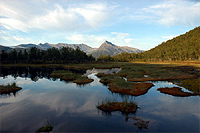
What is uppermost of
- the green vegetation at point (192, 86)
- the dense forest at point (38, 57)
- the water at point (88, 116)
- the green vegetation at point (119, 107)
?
the dense forest at point (38, 57)

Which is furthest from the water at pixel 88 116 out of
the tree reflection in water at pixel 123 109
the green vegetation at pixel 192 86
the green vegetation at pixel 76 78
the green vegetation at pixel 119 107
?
the green vegetation at pixel 76 78

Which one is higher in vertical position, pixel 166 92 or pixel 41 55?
pixel 41 55

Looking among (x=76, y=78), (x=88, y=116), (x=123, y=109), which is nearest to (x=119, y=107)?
(x=123, y=109)

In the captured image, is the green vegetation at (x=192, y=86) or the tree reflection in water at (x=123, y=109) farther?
the green vegetation at (x=192, y=86)

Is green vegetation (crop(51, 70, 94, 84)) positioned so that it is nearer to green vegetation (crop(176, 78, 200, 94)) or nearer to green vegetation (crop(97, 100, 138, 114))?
green vegetation (crop(97, 100, 138, 114))

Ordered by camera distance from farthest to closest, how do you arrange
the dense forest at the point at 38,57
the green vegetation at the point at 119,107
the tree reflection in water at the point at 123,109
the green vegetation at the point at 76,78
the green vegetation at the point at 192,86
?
the dense forest at the point at 38,57 < the green vegetation at the point at 76,78 < the green vegetation at the point at 192,86 < the green vegetation at the point at 119,107 < the tree reflection in water at the point at 123,109

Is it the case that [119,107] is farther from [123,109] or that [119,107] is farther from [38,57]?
[38,57]

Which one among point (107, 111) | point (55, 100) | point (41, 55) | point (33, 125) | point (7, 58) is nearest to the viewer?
point (33, 125)

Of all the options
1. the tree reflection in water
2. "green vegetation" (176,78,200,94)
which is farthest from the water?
"green vegetation" (176,78,200,94)

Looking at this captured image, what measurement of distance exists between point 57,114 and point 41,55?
419 feet

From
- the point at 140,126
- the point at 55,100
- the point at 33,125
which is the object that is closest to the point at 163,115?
the point at 140,126

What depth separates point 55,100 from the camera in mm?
21953

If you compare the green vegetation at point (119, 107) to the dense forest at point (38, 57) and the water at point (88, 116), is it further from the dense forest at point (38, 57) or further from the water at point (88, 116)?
the dense forest at point (38, 57)

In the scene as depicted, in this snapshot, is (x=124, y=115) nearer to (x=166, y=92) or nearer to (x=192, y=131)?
(x=192, y=131)
